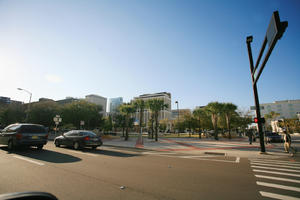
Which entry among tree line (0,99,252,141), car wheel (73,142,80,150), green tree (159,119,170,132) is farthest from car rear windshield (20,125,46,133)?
green tree (159,119,170,132)

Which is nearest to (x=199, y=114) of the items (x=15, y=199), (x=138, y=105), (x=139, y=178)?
(x=138, y=105)

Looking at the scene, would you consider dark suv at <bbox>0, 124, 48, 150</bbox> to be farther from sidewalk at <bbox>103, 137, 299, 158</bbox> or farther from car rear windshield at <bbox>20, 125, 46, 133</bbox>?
sidewalk at <bbox>103, 137, 299, 158</bbox>

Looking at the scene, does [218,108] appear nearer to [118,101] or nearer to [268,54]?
[268,54]

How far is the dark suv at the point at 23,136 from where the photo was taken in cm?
956

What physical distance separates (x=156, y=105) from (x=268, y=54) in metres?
23.7

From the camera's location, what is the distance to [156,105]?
2916 centimetres

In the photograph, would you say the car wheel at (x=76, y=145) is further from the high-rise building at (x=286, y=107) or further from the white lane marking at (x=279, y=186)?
the high-rise building at (x=286, y=107)

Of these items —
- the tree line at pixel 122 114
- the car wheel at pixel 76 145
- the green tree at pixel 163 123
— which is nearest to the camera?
the car wheel at pixel 76 145

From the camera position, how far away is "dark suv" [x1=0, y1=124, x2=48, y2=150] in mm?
9560

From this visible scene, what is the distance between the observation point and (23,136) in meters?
9.62

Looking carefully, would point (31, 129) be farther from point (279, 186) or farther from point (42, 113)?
point (42, 113)

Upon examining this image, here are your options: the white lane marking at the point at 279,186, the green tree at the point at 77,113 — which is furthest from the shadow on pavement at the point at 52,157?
the green tree at the point at 77,113

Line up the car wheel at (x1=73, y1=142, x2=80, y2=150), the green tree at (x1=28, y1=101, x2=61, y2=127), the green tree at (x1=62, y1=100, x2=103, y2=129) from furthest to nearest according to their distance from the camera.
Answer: the green tree at (x1=28, y1=101, x2=61, y2=127) → the green tree at (x1=62, y1=100, x2=103, y2=129) → the car wheel at (x1=73, y1=142, x2=80, y2=150)

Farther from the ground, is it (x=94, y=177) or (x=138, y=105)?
(x=138, y=105)
